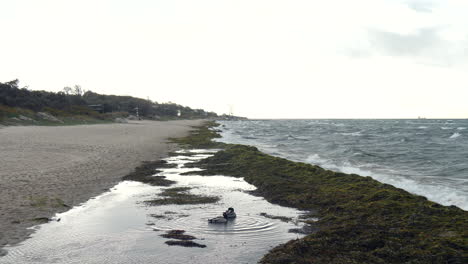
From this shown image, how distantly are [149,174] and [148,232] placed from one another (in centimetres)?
783

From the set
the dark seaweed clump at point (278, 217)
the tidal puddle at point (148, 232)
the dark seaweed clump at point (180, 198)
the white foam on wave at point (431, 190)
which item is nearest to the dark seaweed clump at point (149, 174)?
the dark seaweed clump at point (180, 198)

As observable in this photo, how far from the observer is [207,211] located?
9.46 meters

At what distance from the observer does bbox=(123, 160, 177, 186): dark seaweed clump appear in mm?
13547

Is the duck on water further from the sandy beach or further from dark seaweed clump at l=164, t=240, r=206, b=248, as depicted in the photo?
the sandy beach

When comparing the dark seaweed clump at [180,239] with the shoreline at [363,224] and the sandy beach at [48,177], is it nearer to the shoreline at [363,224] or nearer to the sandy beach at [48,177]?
the shoreline at [363,224]

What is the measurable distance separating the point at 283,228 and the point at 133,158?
46.3 feet

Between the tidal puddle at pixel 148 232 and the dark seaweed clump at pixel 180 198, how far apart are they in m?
0.29

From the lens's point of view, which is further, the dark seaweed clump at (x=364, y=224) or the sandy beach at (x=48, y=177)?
the sandy beach at (x=48, y=177)

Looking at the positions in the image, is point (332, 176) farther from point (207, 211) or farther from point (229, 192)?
point (207, 211)

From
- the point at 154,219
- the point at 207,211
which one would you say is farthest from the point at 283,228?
the point at 154,219

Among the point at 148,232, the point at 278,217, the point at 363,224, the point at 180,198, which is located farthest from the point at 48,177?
the point at 363,224

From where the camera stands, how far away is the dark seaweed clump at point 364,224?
19.6 ft

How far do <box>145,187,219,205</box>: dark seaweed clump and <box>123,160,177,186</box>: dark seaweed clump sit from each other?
161 centimetres

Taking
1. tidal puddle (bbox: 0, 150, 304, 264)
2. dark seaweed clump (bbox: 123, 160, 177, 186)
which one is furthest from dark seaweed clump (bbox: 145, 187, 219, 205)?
dark seaweed clump (bbox: 123, 160, 177, 186)
